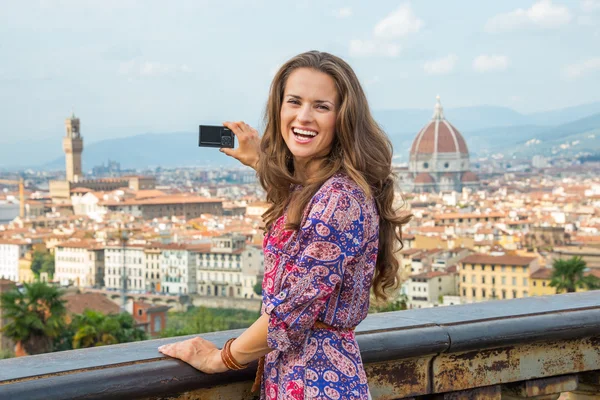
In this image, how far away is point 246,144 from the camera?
1.15 metres

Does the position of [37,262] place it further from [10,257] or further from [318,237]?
[318,237]

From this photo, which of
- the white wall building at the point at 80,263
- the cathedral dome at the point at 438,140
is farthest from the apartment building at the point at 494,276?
the cathedral dome at the point at 438,140

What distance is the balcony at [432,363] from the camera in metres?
0.85

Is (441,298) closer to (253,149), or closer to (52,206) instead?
(253,149)

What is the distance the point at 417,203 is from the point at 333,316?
47264mm

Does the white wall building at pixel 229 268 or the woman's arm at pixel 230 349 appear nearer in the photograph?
the woman's arm at pixel 230 349

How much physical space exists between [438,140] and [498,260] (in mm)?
38129

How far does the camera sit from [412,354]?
102 centimetres

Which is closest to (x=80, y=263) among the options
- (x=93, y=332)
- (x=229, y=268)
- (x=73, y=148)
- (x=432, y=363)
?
(x=229, y=268)

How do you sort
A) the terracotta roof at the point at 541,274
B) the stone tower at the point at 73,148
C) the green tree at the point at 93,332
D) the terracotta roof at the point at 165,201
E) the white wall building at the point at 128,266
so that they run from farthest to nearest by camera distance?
the stone tower at the point at 73,148 → the terracotta roof at the point at 165,201 → the white wall building at the point at 128,266 → the terracotta roof at the point at 541,274 → the green tree at the point at 93,332

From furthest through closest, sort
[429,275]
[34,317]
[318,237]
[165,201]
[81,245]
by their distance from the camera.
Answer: [165,201]
[81,245]
[429,275]
[34,317]
[318,237]

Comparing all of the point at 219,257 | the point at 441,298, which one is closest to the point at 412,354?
the point at 441,298

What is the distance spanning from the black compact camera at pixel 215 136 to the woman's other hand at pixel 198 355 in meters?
0.25

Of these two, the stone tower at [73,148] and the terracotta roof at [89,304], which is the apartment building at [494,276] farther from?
the stone tower at [73,148]
